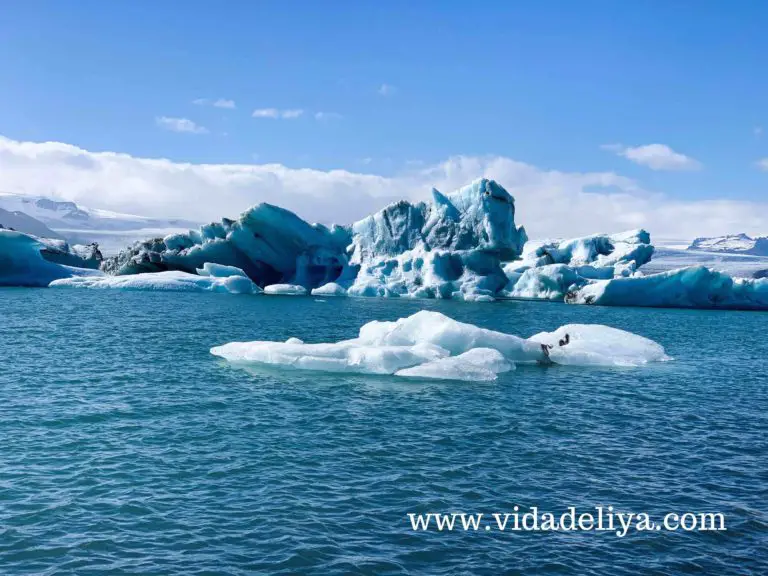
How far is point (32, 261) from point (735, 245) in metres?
170

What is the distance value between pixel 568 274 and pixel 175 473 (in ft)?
187

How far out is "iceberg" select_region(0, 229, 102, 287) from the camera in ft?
195

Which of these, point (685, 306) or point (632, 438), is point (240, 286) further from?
point (632, 438)

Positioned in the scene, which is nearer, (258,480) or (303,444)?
(258,480)

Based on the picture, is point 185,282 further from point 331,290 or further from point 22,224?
point 22,224

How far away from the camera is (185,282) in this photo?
59.8 meters

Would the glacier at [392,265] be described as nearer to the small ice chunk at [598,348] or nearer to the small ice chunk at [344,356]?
the small ice chunk at [598,348]

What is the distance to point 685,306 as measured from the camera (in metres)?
61.5

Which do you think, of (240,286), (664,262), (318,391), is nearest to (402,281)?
(240,286)

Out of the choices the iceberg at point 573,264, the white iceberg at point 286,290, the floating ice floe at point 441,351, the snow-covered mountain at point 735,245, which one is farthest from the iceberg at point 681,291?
the snow-covered mountain at point 735,245

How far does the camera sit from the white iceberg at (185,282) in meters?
59.6

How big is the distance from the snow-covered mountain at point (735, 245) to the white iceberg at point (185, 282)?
121m

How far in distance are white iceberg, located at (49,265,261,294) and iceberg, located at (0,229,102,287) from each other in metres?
4.41

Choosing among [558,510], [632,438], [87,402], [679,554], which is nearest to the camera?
[679,554]
